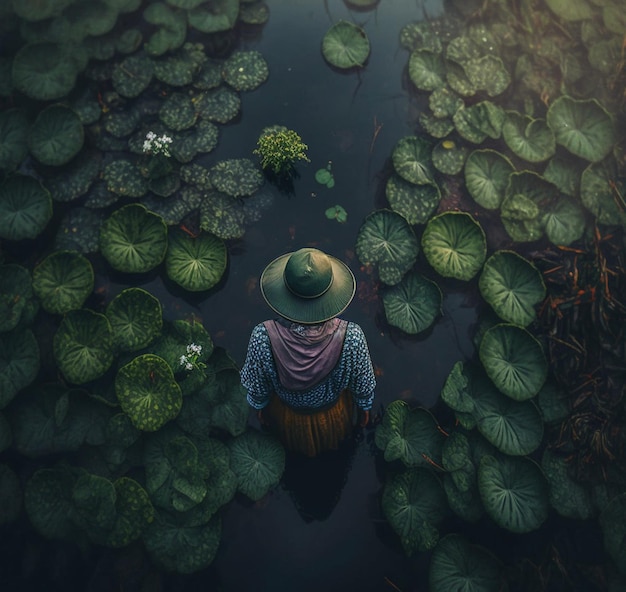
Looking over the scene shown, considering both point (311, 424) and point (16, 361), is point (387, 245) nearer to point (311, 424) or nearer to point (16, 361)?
point (311, 424)

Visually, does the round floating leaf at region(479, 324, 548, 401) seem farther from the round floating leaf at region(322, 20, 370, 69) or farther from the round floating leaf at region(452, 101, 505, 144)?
the round floating leaf at region(322, 20, 370, 69)

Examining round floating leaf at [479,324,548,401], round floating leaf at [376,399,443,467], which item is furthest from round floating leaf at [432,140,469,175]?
round floating leaf at [376,399,443,467]

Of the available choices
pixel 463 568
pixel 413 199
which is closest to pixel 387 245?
pixel 413 199

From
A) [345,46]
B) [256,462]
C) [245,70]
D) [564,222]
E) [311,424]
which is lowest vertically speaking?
[256,462]

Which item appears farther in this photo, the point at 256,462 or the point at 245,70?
the point at 245,70

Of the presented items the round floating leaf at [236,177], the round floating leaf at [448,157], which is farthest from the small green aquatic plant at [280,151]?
the round floating leaf at [448,157]

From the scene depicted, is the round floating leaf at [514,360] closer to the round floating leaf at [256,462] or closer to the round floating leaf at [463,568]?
the round floating leaf at [463,568]

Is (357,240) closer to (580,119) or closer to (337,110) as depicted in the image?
(337,110)
